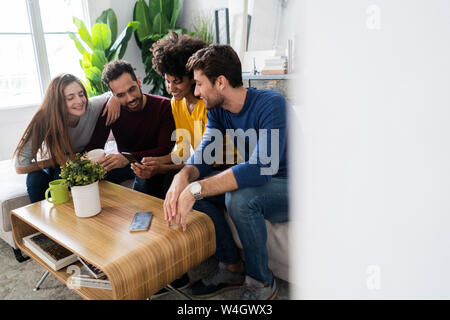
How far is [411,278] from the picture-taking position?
0.94ft

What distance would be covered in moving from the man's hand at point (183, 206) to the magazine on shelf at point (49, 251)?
1.39ft

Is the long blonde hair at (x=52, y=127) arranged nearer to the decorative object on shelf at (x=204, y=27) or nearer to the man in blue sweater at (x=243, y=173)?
the man in blue sweater at (x=243, y=173)

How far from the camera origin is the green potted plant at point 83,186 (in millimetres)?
1181

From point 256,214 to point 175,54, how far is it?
2.79ft

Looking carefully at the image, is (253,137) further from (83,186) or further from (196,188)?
(83,186)

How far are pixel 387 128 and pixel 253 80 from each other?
270 centimetres

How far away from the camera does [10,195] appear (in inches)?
61.2

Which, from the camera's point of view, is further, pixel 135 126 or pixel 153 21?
pixel 153 21

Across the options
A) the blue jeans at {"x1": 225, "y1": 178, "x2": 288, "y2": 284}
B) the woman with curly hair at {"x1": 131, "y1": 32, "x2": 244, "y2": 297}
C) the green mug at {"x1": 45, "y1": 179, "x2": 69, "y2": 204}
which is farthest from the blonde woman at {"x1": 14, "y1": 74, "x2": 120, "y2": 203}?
the blue jeans at {"x1": 225, "y1": 178, "x2": 288, "y2": 284}

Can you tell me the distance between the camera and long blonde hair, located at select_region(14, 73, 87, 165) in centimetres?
156

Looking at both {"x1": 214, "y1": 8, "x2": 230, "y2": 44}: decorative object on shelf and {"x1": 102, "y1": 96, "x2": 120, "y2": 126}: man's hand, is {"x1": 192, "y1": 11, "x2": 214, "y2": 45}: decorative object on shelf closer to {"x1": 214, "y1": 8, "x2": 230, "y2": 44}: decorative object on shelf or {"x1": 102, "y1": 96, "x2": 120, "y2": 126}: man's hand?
{"x1": 214, "y1": 8, "x2": 230, "y2": 44}: decorative object on shelf

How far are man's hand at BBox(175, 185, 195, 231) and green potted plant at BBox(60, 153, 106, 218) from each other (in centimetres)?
34

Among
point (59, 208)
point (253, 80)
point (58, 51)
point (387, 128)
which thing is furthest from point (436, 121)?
point (58, 51)

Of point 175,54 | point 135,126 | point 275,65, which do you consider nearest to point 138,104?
point 135,126
